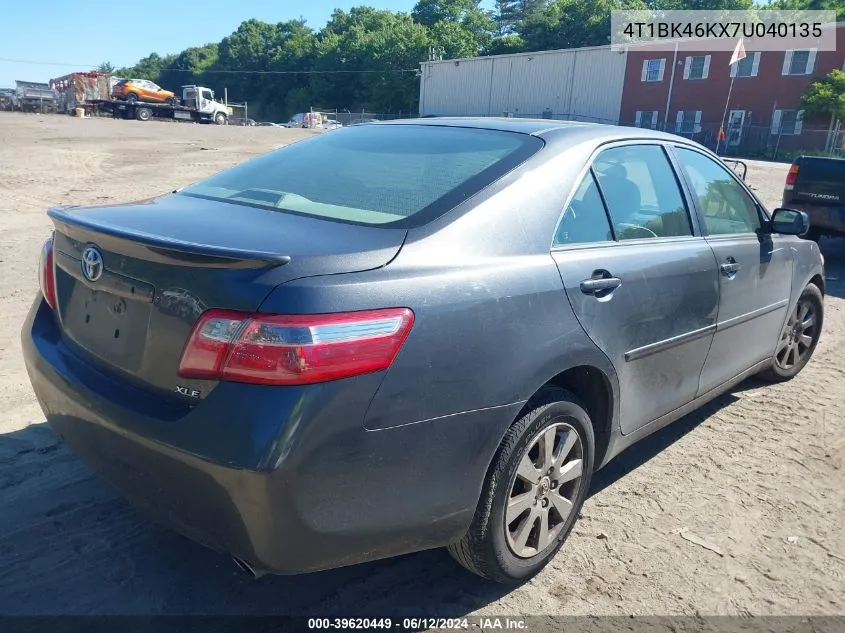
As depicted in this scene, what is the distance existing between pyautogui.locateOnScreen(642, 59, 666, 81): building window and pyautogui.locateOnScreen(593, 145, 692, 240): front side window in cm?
4754

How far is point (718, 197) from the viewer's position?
12.3ft

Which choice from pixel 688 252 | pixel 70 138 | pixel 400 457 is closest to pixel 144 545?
pixel 400 457

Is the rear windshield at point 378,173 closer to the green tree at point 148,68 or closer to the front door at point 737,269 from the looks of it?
the front door at point 737,269

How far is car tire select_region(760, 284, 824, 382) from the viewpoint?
15.2ft

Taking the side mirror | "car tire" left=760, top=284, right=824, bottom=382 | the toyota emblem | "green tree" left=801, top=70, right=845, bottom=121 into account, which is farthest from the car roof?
"green tree" left=801, top=70, right=845, bottom=121

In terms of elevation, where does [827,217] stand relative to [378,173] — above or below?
below

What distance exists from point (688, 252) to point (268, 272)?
2.18 m

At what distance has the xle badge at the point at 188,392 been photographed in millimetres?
1926

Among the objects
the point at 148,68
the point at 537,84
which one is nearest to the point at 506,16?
the point at 537,84

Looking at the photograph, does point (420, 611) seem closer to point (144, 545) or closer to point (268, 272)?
point (144, 545)

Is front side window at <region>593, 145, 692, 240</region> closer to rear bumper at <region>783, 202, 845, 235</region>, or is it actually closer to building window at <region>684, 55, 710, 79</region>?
rear bumper at <region>783, 202, 845, 235</region>

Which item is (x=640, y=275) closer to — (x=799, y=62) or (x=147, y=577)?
(x=147, y=577)

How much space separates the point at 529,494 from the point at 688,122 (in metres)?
47.9

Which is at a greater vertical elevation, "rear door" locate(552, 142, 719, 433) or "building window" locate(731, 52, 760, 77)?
"building window" locate(731, 52, 760, 77)
